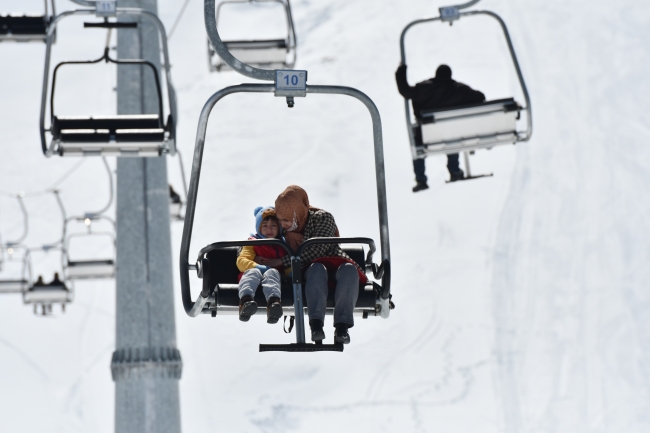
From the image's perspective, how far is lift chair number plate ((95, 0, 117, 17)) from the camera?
742 centimetres

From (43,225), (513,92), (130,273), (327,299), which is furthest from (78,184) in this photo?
(327,299)

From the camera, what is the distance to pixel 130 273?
9.19 metres

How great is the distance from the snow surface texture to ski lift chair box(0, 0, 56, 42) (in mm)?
11244

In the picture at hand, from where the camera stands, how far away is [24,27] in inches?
339

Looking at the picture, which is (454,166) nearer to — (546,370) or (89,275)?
(89,275)

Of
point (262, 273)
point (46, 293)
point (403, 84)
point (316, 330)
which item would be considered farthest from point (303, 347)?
point (46, 293)

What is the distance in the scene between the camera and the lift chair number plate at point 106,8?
292 inches

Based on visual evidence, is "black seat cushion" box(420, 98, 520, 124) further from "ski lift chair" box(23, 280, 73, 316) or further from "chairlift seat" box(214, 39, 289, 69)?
"ski lift chair" box(23, 280, 73, 316)

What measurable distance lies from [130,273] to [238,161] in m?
17.9

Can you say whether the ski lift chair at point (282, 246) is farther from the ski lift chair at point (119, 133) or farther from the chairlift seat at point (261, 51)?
the chairlift seat at point (261, 51)

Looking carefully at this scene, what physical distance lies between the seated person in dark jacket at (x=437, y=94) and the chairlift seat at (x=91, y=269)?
5.80 meters

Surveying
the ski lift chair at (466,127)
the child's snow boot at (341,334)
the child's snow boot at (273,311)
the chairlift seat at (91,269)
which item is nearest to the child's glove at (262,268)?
the child's snow boot at (273,311)

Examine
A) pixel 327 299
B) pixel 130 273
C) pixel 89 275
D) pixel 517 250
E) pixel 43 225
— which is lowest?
pixel 327 299

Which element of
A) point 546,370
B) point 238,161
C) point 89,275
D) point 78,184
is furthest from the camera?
point 78,184
